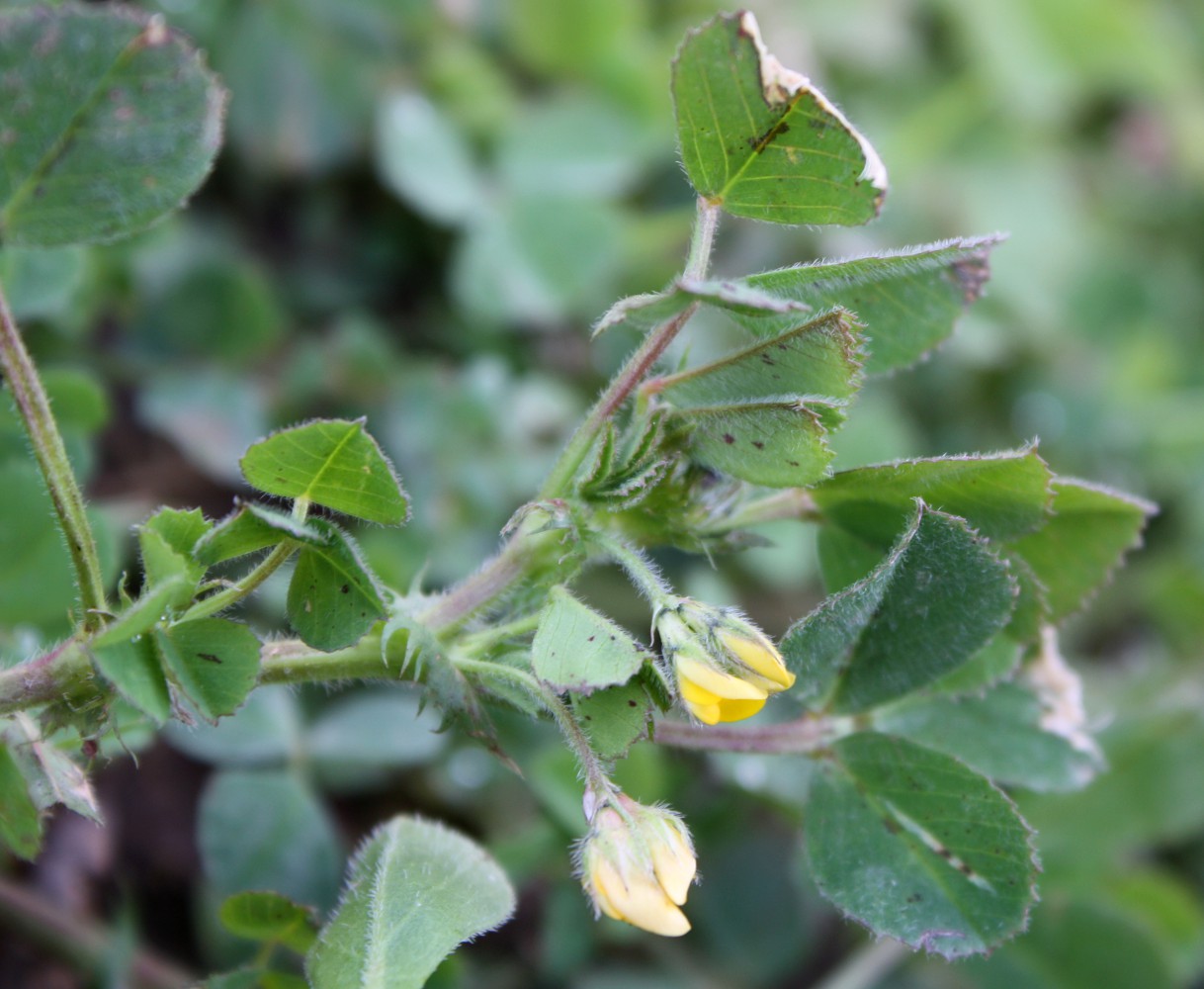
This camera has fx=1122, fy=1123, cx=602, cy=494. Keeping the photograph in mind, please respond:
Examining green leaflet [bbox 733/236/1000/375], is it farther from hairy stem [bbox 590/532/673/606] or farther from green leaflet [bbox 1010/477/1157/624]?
hairy stem [bbox 590/532/673/606]

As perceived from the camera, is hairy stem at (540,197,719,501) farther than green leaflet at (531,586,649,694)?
Yes

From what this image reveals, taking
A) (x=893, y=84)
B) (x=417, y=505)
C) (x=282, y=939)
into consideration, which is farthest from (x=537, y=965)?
(x=893, y=84)

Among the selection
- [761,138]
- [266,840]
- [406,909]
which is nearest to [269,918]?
[406,909]

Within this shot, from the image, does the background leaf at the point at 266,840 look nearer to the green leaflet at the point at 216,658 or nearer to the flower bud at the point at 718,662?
the green leaflet at the point at 216,658

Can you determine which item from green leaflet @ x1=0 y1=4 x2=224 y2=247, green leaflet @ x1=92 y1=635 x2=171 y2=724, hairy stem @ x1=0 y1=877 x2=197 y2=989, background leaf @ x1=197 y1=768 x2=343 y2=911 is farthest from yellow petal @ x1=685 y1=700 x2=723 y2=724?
hairy stem @ x1=0 y1=877 x2=197 y2=989

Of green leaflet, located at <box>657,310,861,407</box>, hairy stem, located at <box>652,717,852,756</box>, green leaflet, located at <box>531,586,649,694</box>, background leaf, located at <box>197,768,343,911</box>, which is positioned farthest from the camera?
background leaf, located at <box>197,768,343,911</box>

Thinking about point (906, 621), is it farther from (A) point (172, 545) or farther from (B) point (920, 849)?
(A) point (172, 545)

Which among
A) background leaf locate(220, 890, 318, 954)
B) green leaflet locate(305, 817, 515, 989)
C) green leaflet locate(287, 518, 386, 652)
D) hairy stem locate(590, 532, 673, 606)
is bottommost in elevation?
background leaf locate(220, 890, 318, 954)

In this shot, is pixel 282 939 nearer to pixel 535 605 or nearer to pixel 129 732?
pixel 129 732
